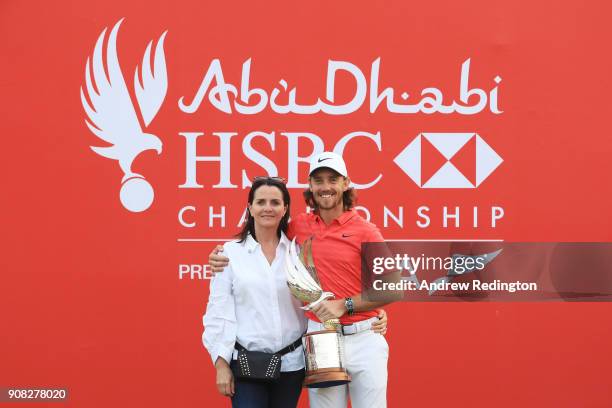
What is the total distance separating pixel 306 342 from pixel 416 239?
94cm

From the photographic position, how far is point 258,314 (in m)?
2.27

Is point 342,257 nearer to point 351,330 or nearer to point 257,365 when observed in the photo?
point 351,330

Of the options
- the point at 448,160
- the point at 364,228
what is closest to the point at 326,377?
the point at 364,228

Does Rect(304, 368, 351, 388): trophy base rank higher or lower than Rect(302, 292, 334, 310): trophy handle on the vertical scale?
lower

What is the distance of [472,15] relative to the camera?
3039mm

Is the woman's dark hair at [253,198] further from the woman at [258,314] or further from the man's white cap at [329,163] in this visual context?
the man's white cap at [329,163]

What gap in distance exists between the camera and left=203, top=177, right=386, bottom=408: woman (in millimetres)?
2264

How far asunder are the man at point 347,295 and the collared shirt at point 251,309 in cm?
6

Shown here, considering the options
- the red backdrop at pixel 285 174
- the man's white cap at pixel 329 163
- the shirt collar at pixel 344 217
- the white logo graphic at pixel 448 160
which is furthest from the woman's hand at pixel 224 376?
the white logo graphic at pixel 448 160

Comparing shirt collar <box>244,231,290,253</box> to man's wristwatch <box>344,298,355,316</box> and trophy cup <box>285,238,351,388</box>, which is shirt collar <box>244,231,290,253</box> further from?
man's wristwatch <box>344,298,355,316</box>

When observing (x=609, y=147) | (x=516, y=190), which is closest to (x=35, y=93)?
Result: (x=516, y=190)

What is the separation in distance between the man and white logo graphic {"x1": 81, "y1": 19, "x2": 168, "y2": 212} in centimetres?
87

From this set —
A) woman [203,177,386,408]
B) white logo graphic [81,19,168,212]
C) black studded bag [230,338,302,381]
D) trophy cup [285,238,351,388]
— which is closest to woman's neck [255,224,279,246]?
woman [203,177,386,408]

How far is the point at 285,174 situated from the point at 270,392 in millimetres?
1009
